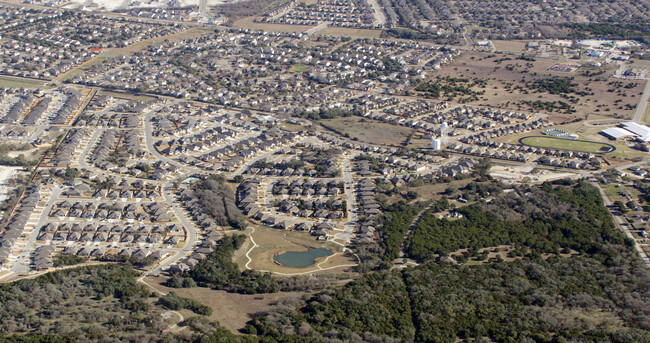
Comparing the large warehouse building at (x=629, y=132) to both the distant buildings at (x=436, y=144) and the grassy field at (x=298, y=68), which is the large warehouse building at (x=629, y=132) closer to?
the distant buildings at (x=436, y=144)

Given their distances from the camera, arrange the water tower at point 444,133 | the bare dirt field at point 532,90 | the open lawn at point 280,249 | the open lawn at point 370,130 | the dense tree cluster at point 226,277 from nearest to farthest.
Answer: the dense tree cluster at point 226,277 → the open lawn at point 280,249 → the water tower at point 444,133 → the open lawn at point 370,130 → the bare dirt field at point 532,90

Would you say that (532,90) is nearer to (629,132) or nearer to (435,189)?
(629,132)

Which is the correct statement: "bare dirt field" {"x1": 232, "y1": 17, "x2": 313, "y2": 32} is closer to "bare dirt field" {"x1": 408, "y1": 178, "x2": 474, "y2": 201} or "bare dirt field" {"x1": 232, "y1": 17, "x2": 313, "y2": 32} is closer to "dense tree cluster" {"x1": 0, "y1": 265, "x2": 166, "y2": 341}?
"bare dirt field" {"x1": 408, "y1": 178, "x2": 474, "y2": 201}

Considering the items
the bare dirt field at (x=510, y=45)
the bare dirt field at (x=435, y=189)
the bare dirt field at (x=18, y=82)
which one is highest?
the bare dirt field at (x=510, y=45)

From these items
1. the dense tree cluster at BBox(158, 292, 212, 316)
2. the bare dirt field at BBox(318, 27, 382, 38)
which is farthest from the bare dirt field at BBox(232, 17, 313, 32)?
the dense tree cluster at BBox(158, 292, 212, 316)

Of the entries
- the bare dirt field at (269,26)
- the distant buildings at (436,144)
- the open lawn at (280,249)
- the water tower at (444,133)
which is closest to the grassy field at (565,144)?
the water tower at (444,133)
